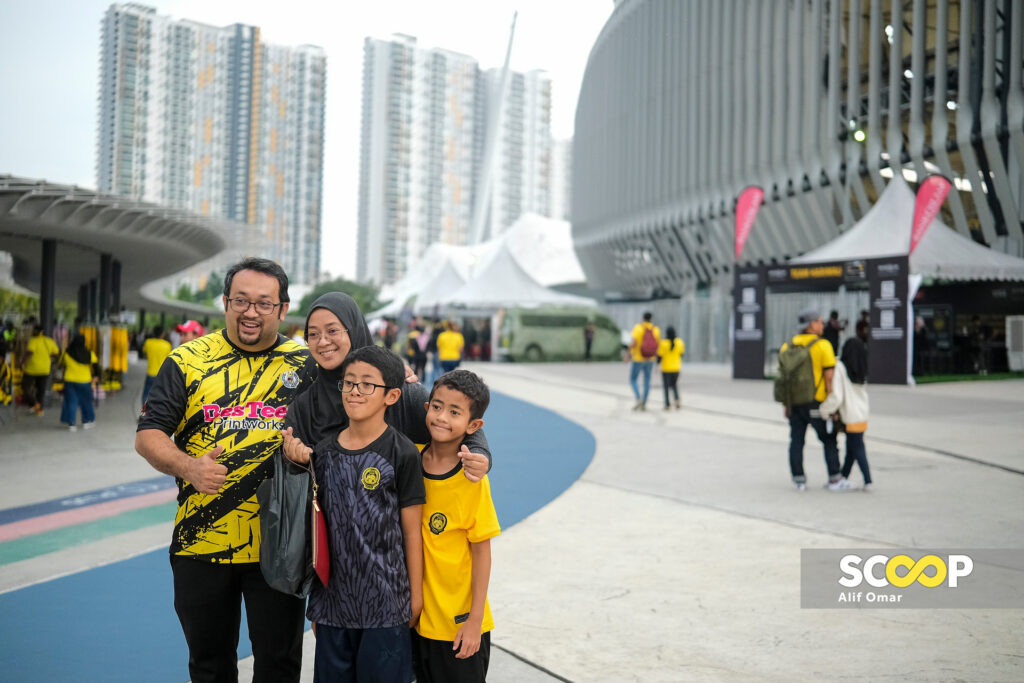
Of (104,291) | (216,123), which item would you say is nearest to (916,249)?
(104,291)

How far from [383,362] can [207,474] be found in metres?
0.64

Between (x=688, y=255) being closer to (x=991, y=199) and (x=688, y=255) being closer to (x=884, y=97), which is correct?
(x=884, y=97)

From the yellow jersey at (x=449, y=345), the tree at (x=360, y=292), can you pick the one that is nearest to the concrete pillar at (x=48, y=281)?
the yellow jersey at (x=449, y=345)

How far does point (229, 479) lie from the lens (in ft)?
9.71

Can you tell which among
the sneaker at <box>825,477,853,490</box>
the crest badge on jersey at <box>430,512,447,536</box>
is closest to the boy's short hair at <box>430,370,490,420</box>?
the crest badge on jersey at <box>430,512,447,536</box>

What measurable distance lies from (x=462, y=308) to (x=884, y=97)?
18465mm

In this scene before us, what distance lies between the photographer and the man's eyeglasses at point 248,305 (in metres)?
2.96

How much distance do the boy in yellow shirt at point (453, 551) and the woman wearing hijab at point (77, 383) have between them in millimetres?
11248

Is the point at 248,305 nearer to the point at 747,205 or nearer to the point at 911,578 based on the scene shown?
the point at 911,578

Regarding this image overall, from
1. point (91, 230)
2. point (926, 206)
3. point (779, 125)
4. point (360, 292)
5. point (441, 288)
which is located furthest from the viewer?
point (360, 292)

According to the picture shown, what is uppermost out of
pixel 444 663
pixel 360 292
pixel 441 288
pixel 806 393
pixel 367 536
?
pixel 360 292

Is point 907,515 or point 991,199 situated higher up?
point 991,199

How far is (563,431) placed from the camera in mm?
13398

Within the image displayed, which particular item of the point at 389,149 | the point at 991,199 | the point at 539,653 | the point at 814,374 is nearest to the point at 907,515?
the point at 814,374
